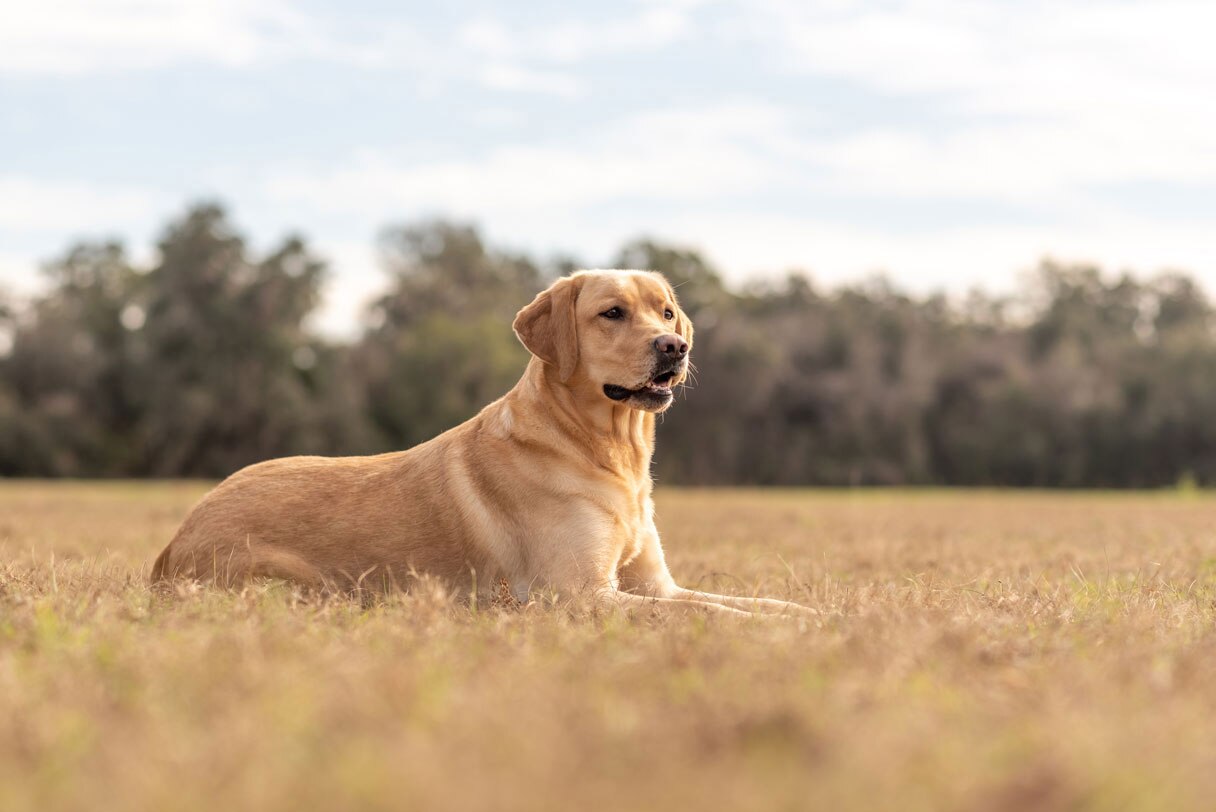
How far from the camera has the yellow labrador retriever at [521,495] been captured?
541cm

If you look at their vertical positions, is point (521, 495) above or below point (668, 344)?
below

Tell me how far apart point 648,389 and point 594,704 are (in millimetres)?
3114

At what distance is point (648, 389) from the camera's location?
18.6ft

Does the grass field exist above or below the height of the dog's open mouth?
below

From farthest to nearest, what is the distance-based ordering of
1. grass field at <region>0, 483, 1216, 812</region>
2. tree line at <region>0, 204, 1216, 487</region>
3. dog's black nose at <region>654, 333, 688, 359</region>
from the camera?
tree line at <region>0, 204, 1216, 487</region> < dog's black nose at <region>654, 333, 688, 359</region> < grass field at <region>0, 483, 1216, 812</region>

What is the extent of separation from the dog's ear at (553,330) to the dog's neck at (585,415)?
74 mm

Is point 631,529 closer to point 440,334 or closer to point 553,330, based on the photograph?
point 553,330

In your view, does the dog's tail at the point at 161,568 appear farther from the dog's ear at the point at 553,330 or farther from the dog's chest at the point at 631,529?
the dog's chest at the point at 631,529

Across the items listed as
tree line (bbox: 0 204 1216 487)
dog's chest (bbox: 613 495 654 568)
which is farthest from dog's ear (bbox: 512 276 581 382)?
tree line (bbox: 0 204 1216 487)

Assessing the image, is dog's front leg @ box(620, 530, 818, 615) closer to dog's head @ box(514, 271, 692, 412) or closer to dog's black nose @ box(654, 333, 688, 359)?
dog's head @ box(514, 271, 692, 412)

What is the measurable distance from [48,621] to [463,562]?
2.04 metres

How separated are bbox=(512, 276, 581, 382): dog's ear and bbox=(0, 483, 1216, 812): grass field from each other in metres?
1.44

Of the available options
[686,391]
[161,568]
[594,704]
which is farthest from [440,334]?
[594,704]

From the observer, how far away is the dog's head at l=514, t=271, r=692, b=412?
5645mm
